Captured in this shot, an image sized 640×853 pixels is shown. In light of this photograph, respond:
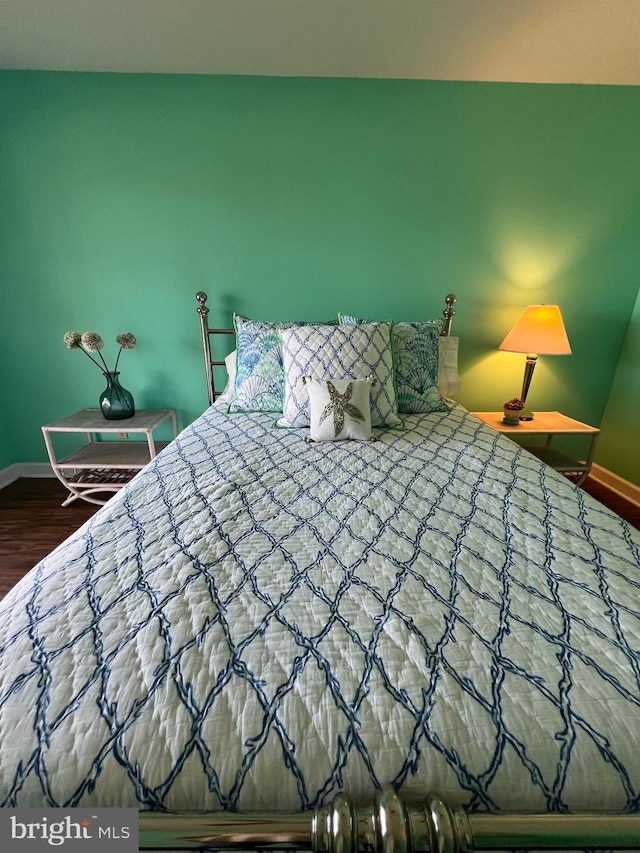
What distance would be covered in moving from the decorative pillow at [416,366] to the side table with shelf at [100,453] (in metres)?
1.35

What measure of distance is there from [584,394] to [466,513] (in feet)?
6.99

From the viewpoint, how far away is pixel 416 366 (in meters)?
1.74

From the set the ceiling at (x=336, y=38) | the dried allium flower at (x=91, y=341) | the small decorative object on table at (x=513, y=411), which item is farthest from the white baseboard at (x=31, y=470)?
the small decorative object on table at (x=513, y=411)

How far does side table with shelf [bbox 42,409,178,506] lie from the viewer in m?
1.91

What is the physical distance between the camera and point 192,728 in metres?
0.45

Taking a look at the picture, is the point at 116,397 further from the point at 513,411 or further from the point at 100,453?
the point at 513,411

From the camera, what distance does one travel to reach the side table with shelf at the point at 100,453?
1.91 metres

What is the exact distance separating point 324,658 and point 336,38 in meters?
2.40

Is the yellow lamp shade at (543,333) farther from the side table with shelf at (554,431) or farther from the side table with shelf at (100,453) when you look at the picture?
the side table with shelf at (100,453)

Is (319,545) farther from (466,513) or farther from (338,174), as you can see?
(338,174)

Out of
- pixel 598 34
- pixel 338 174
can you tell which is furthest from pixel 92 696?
pixel 598 34

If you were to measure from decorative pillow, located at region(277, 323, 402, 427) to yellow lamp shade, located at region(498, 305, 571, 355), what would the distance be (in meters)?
0.91
